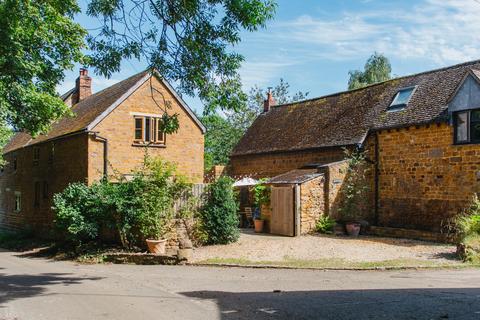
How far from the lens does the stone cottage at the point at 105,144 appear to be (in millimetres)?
23469

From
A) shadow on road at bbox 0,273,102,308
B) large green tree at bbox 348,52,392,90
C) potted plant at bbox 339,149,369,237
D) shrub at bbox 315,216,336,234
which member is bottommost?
shadow on road at bbox 0,273,102,308

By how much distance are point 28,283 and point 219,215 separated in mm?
7845

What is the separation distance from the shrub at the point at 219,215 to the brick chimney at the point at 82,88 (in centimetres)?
1818

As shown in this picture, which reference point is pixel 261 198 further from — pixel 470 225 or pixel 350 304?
pixel 350 304

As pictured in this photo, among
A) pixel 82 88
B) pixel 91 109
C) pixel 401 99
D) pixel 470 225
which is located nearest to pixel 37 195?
pixel 91 109

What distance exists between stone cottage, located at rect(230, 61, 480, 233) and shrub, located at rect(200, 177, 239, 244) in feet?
15.0

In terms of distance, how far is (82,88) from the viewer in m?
33.6

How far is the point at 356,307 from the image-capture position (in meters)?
8.55

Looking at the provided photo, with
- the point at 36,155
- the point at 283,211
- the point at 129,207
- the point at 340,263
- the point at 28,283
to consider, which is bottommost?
the point at 28,283

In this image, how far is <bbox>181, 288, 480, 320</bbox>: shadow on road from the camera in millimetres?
7988

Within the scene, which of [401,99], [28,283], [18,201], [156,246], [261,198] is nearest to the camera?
[28,283]

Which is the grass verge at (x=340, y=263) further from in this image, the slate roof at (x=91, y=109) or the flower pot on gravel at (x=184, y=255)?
the slate roof at (x=91, y=109)

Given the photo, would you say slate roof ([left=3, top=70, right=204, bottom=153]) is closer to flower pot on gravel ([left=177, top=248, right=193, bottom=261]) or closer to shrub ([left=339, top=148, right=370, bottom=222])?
shrub ([left=339, top=148, right=370, bottom=222])

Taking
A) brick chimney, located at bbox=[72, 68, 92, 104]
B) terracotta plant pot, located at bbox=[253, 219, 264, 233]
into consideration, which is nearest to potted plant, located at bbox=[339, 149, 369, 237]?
terracotta plant pot, located at bbox=[253, 219, 264, 233]
